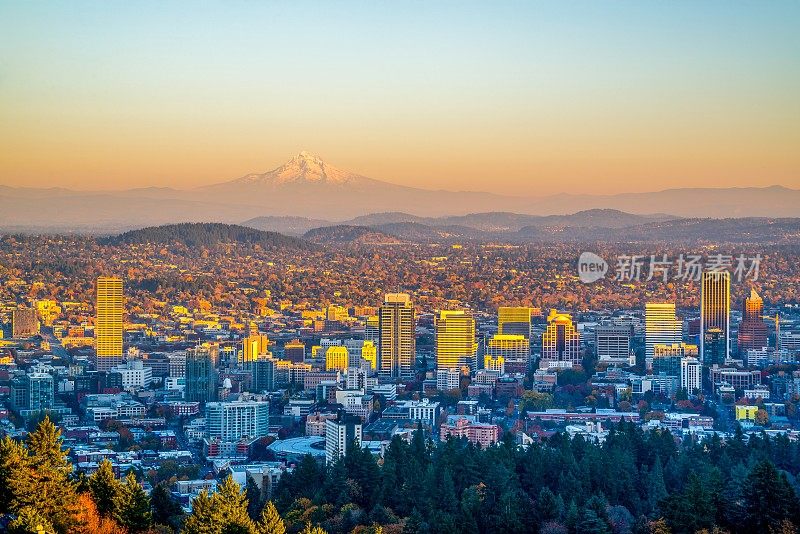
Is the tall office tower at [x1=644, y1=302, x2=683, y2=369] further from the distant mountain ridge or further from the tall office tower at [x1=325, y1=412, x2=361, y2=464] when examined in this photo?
the distant mountain ridge

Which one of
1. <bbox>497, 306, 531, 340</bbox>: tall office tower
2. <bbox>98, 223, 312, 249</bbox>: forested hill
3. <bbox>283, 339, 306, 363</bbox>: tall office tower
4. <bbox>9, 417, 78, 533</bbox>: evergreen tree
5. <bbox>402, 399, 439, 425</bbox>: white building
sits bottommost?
<bbox>402, 399, 439, 425</bbox>: white building

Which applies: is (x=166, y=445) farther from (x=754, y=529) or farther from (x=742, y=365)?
(x=742, y=365)

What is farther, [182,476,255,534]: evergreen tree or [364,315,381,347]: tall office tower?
[364,315,381,347]: tall office tower

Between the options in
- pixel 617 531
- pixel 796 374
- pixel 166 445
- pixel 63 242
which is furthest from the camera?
pixel 63 242

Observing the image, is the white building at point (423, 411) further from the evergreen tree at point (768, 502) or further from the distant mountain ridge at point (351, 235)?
the distant mountain ridge at point (351, 235)

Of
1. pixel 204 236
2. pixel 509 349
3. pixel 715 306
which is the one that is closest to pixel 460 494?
pixel 509 349

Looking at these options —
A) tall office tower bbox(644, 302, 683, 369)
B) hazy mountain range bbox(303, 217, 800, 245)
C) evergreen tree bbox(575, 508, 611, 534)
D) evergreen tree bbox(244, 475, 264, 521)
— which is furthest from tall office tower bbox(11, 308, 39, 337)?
evergreen tree bbox(575, 508, 611, 534)

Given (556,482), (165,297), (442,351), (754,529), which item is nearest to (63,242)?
(165,297)

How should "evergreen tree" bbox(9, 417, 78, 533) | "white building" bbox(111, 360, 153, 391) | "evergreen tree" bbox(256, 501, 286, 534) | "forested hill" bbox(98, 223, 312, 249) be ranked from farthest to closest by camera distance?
1. "forested hill" bbox(98, 223, 312, 249)
2. "white building" bbox(111, 360, 153, 391)
3. "evergreen tree" bbox(9, 417, 78, 533)
4. "evergreen tree" bbox(256, 501, 286, 534)
